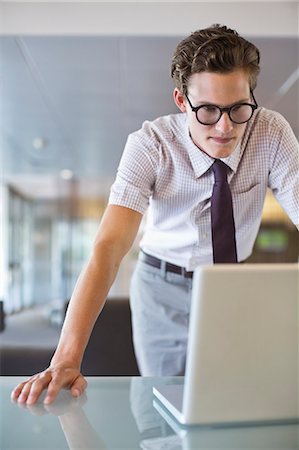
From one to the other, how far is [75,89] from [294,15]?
1.75 metres

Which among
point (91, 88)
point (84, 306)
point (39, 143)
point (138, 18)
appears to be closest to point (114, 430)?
point (84, 306)

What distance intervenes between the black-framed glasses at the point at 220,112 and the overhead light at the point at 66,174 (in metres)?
7.39

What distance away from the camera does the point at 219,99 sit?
123 centimetres

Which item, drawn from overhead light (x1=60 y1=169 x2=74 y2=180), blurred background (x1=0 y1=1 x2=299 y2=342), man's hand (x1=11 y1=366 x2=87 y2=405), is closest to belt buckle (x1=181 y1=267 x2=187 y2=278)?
man's hand (x1=11 y1=366 x2=87 y2=405)

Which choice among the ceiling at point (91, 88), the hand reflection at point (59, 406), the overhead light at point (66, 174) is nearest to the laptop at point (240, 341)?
the hand reflection at point (59, 406)

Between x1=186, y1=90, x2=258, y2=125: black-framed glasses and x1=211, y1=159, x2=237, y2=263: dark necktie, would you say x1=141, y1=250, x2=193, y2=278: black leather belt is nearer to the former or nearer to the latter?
x1=211, y1=159, x2=237, y2=263: dark necktie

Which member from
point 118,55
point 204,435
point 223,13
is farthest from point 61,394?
point 118,55

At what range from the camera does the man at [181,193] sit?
118 cm

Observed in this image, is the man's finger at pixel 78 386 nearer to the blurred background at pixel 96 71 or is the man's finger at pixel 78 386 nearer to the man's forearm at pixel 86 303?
the man's forearm at pixel 86 303

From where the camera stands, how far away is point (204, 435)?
2.42 feet

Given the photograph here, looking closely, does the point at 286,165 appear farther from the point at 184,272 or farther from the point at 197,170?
the point at 184,272

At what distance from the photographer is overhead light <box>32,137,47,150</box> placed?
607cm

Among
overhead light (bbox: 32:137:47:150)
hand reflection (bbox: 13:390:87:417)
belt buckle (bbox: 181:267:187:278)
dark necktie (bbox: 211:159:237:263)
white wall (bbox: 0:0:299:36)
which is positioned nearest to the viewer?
hand reflection (bbox: 13:390:87:417)

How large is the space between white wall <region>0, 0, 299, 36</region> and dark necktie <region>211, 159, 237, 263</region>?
6.50 ft
